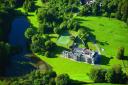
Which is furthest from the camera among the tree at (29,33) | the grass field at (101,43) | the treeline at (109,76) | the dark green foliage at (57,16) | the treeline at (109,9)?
the treeline at (109,9)

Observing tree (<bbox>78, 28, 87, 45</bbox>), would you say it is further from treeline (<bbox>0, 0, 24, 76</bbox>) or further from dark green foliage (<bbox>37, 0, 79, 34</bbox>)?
treeline (<bbox>0, 0, 24, 76</bbox>)

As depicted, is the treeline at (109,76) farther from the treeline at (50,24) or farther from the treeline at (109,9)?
the treeline at (109,9)

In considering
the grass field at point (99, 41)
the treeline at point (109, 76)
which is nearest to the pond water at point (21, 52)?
the grass field at point (99, 41)

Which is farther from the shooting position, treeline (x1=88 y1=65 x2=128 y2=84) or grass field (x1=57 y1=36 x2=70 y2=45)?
grass field (x1=57 y1=36 x2=70 y2=45)

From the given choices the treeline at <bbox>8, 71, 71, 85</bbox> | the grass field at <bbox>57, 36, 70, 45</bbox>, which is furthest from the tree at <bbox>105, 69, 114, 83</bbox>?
the grass field at <bbox>57, 36, 70, 45</bbox>

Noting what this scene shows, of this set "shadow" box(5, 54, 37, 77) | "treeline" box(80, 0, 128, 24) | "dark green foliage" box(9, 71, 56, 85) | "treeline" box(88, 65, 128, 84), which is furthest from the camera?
"treeline" box(80, 0, 128, 24)

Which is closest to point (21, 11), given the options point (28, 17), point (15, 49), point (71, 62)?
point (28, 17)

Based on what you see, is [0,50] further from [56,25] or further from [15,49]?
[56,25]
